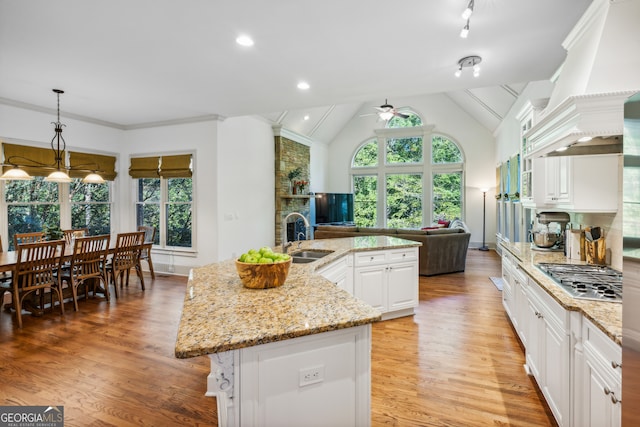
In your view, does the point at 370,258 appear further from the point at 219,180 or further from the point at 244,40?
the point at 219,180

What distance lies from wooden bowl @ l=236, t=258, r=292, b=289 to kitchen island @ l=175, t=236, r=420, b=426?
24cm

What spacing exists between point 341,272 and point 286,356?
181 centimetres

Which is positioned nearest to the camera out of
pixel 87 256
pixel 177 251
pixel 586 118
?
pixel 586 118

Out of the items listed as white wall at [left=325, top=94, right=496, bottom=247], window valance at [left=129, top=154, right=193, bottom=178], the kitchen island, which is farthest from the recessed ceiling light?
white wall at [left=325, top=94, right=496, bottom=247]

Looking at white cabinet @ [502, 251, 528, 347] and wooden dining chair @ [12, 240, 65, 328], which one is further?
wooden dining chair @ [12, 240, 65, 328]

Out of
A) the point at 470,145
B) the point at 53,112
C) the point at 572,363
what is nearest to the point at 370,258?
the point at 572,363

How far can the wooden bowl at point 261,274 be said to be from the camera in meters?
1.81

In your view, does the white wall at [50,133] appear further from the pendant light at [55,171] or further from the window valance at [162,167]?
the window valance at [162,167]

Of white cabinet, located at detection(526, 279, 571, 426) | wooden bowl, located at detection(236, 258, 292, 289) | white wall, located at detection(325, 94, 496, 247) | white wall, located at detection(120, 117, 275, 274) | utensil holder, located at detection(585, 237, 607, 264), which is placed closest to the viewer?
white cabinet, located at detection(526, 279, 571, 426)

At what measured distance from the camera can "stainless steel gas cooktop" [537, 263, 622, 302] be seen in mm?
1679

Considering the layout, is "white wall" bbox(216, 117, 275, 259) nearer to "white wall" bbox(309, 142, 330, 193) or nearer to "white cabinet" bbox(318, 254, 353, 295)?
"white wall" bbox(309, 142, 330, 193)

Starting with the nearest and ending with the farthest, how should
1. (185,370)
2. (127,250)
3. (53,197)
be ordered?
(185,370) < (127,250) < (53,197)

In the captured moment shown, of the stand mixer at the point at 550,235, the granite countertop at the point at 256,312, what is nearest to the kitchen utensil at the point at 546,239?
the stand mixer at the point at 550,235

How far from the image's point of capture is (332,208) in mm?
9102
